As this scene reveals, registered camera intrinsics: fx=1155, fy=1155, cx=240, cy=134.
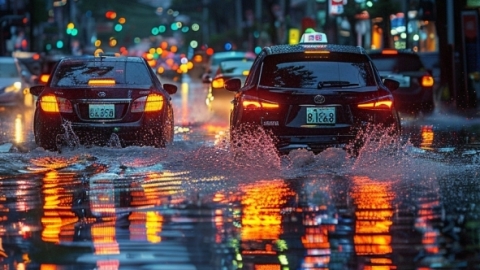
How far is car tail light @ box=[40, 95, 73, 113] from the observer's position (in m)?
14.0

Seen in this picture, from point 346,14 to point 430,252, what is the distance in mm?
38767

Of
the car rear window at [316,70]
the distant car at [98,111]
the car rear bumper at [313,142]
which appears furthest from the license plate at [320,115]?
the distant car at [98,111]

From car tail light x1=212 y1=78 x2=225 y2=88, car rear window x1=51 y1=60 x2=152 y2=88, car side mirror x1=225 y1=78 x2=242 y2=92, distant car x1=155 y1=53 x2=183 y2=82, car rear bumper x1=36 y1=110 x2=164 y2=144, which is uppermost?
distant car x1=155 y1=53 x2=183 y2=82

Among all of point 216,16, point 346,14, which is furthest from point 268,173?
point 216,16

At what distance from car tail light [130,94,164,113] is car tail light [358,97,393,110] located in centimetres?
340

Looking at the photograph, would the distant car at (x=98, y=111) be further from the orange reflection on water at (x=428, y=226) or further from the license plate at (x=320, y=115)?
the orange reflection on water at (x=428, y=226)

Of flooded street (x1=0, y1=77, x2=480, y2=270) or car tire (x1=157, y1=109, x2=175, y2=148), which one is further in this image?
car tire (x1=157, y1=109, x2=175, y2=148)

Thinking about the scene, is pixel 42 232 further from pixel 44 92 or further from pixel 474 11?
pixel 474 11

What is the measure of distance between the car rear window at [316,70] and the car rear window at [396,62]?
10342 millimetres

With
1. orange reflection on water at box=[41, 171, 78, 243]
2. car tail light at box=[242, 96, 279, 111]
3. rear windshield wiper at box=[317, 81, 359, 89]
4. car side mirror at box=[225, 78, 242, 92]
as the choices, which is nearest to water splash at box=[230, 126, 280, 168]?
car tail light at box=[242, 96, 279, 111]

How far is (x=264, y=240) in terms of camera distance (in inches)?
314

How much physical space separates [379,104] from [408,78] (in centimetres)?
1056

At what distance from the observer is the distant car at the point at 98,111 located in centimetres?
1398

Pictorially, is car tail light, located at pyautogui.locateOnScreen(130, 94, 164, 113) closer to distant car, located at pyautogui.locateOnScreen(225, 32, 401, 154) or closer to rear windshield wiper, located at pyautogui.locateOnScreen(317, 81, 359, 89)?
distant car, located at pyautogui.locateOnScreen(225, 32, 401, 154)
